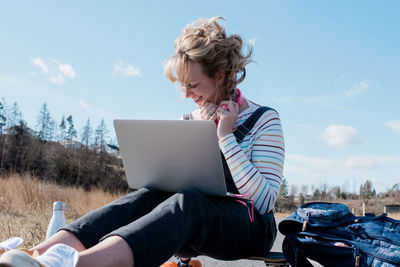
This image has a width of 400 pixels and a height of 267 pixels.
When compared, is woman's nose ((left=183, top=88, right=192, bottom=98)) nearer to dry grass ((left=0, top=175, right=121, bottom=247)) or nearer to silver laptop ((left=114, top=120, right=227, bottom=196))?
silver laptop ((left=114, top=120, right=227, bottom=196))

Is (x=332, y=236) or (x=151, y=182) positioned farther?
(x=151, y=182)

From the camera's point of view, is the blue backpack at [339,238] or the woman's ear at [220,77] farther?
the woman's ear at [220,77]

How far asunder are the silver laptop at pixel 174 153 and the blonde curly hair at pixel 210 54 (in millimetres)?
521

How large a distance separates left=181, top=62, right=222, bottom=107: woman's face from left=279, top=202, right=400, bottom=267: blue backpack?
2.65ft

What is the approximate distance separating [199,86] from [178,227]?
956 mm

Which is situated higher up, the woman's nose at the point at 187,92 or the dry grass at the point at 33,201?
the woman's nose at the point at 187,92

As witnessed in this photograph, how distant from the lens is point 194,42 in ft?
6.51

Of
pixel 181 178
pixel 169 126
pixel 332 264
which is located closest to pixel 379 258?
pixel 332 264

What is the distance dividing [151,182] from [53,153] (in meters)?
28.8

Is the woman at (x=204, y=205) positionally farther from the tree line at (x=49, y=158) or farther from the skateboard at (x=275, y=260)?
the tree line at (x=49, y=158)

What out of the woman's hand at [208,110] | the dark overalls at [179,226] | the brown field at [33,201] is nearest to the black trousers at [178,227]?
the dark overalls at [179,226]

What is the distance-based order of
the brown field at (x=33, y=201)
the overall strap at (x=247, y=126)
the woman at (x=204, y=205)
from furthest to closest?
1. the brown field at (x=33, y=201)
2. the overall strap at (x=247, y=126)
3. the woman at (x=204, y=205)

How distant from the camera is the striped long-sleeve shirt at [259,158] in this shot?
5.39ft

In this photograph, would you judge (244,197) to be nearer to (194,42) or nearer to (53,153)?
(194,42)
